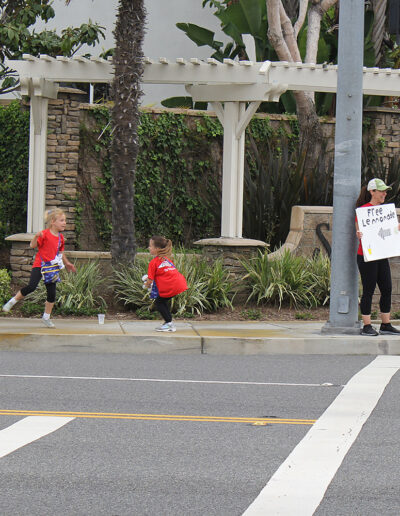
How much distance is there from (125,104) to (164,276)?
352 cm

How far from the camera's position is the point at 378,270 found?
1225 centimetres

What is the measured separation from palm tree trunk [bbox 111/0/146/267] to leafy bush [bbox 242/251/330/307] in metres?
2.04

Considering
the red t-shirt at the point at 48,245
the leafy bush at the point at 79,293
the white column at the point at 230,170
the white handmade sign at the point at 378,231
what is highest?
the white column at the point at 230,170

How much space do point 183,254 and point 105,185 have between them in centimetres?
384

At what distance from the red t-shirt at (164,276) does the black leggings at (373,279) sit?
229 cm

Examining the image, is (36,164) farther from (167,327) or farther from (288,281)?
(167,327)

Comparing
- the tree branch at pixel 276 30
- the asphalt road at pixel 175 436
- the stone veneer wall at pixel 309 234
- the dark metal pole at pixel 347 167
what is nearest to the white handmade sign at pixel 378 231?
the dark metal pole at pixel 347 167

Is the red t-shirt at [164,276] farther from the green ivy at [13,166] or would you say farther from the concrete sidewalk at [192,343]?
the green ivy at [13,166]

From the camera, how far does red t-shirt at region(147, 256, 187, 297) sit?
12.2 m

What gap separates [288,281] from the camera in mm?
14789

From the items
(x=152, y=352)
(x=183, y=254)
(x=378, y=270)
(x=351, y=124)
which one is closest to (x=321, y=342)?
(x=378, y=270)

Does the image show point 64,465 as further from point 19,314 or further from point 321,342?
point 19,314

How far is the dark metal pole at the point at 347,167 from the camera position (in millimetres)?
12383

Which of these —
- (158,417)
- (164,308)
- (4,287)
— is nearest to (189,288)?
(164,308)
